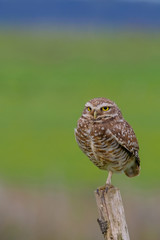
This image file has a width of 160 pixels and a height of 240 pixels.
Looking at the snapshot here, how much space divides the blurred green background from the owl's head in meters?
4.37

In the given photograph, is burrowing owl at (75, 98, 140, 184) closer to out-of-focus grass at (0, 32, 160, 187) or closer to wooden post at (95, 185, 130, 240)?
wooden post at (95, 185, 130, 240)

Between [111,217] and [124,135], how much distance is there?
4.39ft

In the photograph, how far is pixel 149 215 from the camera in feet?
39.6

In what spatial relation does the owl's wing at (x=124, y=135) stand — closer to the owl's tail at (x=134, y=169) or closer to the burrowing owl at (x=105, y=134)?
the burrowing owl at (x=105, y=134)

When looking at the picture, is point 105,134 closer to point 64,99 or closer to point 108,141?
point 108,141

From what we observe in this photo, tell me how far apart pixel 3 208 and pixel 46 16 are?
4258 inches

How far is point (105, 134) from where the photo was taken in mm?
7238

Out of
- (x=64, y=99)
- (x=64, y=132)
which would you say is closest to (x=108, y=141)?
(x=64, y=132)

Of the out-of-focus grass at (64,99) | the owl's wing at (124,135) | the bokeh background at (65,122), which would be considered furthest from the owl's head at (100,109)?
the out-of-focus grass at (64,99)

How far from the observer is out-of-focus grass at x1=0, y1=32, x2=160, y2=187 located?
19047 mm

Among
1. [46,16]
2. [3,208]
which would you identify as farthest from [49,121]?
[46,16]

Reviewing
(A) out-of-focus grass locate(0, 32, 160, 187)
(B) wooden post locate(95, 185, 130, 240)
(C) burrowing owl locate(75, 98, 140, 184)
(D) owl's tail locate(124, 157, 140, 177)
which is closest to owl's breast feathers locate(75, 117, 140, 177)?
(C) burrowing owl locate(75, 98, 140, 184)

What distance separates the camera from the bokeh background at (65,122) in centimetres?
1197

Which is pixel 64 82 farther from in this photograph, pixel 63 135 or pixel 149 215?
pixel 149 215
